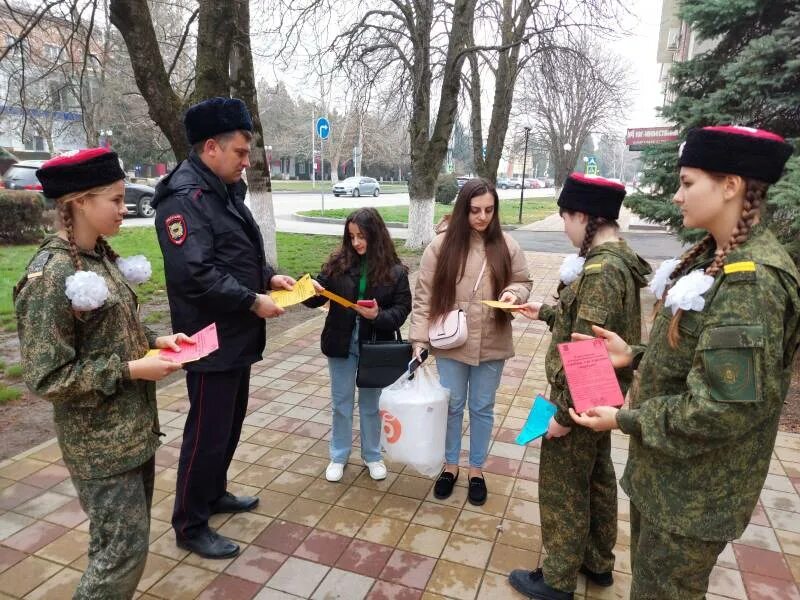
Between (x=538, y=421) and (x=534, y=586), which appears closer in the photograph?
(x=538, y=421)

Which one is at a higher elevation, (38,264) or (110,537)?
Answer: (38,264)

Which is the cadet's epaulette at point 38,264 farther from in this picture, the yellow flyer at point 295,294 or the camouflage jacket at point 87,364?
the yellow flyer at point 295,294

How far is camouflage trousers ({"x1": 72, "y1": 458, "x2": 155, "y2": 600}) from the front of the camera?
198cm

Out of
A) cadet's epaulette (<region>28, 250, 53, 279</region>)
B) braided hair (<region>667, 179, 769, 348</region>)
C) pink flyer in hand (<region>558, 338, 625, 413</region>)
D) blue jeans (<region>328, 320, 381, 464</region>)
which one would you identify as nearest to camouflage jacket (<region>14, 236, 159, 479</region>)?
cadet's epaulette (<region>28, 250, 53, 279</region>)

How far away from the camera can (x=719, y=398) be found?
4.84 ft

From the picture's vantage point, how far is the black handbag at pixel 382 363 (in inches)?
128

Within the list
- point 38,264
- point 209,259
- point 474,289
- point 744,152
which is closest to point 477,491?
point 474,289

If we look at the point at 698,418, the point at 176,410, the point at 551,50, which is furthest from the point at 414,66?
the point at 698,418

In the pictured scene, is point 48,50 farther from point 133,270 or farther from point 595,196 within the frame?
point 595,196

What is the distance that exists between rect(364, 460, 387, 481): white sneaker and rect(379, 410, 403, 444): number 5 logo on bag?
53 centimetres

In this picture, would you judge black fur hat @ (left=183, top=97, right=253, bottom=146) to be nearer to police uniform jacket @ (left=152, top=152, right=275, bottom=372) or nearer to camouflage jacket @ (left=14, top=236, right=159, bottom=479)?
police uniform jacket @ (left=152, top=152, right=275, bottom=372)

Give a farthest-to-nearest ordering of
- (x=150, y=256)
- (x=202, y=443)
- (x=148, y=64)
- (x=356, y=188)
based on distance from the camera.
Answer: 1. (x=356, y=188)
2. (x=150, y=256)
3. (x=148, y=64)
4. (x=202, y=443)

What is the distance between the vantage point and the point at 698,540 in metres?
1.70

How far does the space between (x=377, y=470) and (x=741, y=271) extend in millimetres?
2623
